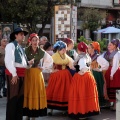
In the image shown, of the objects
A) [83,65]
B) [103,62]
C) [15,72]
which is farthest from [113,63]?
[15,72]

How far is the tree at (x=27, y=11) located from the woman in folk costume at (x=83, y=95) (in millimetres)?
15339

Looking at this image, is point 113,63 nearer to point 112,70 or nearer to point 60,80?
point 112,70

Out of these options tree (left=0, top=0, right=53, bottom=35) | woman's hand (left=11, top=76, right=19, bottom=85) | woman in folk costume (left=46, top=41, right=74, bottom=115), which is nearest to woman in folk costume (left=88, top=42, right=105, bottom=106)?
woman in folk costume (left=46, top=41, right=74, bottom=115)

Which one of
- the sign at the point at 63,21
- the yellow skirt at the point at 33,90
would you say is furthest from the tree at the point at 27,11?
the yellow skirt at the point at 33,90

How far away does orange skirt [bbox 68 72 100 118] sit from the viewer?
681 cm

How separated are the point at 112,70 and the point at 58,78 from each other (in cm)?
116

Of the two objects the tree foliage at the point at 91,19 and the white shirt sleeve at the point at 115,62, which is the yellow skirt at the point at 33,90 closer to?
the white shirt sleeve at the point at 115,62

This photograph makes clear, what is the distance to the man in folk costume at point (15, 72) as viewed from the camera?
19.4 feet

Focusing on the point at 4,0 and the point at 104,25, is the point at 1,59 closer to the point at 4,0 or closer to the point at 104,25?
the point at 4,0

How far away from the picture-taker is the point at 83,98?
268 inches

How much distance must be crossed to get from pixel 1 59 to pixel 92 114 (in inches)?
138

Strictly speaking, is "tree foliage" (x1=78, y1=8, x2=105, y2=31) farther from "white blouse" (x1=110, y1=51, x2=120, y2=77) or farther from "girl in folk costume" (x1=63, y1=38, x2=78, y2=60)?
"white blouse" (x1=110, y1=51, x2=120, y2=77)

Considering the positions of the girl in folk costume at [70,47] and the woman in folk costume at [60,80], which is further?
the girl in folk costume at [70,47]

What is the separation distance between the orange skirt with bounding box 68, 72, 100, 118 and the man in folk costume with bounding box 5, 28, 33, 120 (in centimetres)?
109
